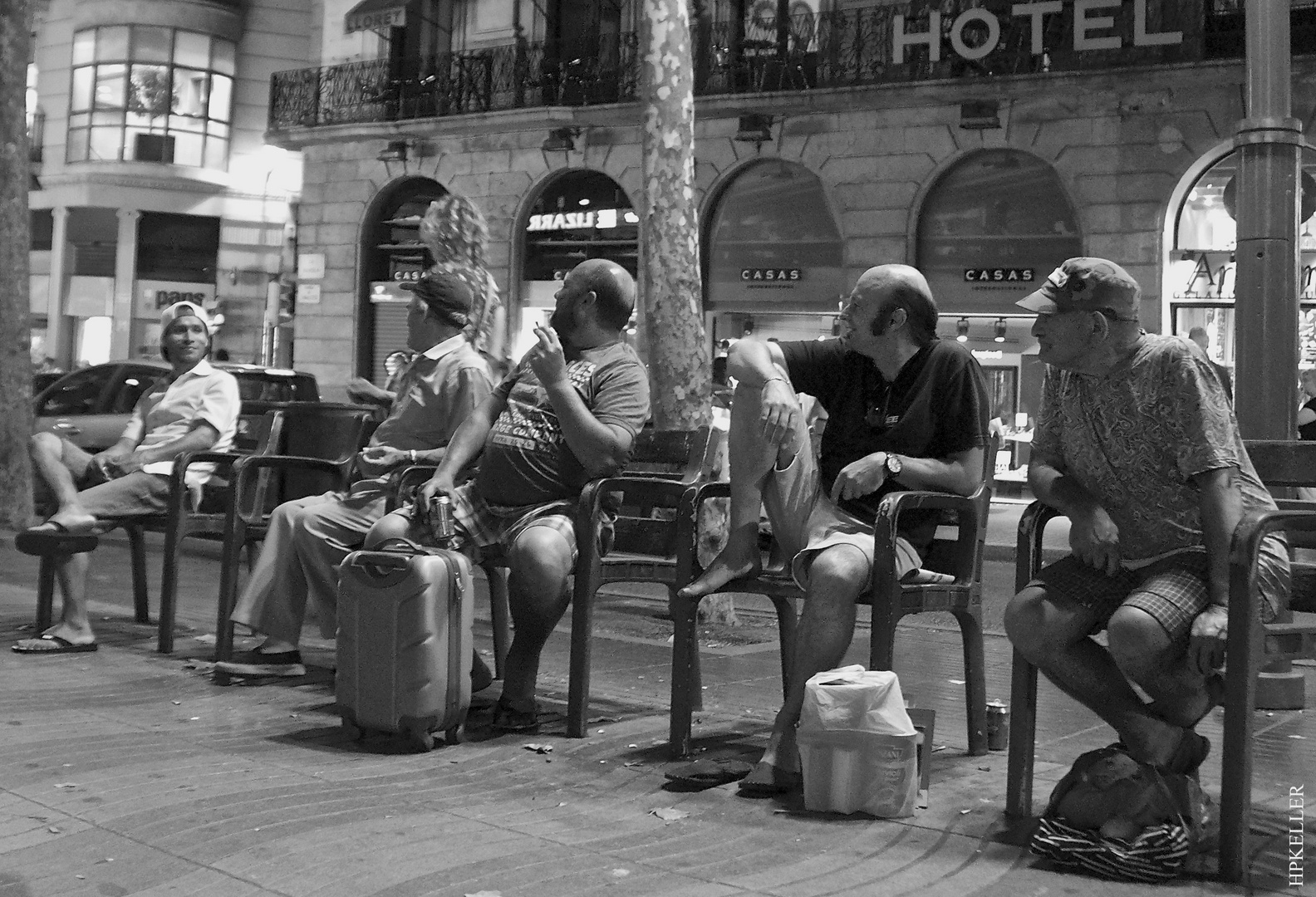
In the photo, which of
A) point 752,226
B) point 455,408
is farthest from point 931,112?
point 455,408

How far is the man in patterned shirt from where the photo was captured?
3744mm

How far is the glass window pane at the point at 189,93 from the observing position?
1475 inches

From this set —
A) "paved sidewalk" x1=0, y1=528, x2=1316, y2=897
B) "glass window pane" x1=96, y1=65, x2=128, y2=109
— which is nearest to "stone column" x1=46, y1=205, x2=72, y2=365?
"glass window pane" x1=96, y1=65, x2=128, y2=109

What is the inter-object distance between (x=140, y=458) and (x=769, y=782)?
12.8 ft

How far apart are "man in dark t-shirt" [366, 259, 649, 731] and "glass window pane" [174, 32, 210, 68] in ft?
115

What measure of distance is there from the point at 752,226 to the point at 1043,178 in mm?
4723

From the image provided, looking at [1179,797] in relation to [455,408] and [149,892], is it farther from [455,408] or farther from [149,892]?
[455,408]

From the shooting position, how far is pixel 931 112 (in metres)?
22.1

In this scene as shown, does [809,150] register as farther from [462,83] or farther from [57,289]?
[57,289]

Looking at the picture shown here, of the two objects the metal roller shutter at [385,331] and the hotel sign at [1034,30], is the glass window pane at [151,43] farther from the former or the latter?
the hotel sign at [1034,30]

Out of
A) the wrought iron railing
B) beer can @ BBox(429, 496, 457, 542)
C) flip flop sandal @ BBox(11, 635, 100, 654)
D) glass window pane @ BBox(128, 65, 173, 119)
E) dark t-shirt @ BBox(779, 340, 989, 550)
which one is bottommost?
flip flop sandal @ BBox(11, 635, 100, 654)

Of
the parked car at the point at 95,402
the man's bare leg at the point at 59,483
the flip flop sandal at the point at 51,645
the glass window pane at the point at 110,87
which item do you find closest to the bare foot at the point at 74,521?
the man's bare leg at the point at 59,483

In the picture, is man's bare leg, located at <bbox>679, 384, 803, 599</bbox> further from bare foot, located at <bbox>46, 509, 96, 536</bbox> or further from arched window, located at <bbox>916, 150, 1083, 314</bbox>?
arched window, located at <bbox>916, 150, 1083, 314</bbox>

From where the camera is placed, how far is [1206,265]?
68.3 feet
